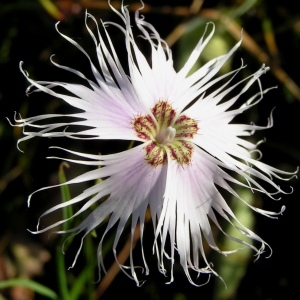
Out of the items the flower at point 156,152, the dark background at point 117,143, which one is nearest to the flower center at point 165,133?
the flower at point 156,152

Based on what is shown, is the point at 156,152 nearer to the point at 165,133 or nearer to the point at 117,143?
the point at 165,133

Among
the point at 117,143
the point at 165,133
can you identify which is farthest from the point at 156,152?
the point at 117,143

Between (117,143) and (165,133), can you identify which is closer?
(165,133)

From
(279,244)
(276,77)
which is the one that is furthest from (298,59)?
(279,244)

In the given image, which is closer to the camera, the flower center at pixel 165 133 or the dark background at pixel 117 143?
the flower center at pixel 165 133

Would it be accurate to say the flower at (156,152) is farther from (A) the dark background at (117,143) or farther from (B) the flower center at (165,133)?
(A) the dark background at (117,143)

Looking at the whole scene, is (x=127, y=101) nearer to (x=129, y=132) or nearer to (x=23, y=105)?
Result: (x=129, y=132)
